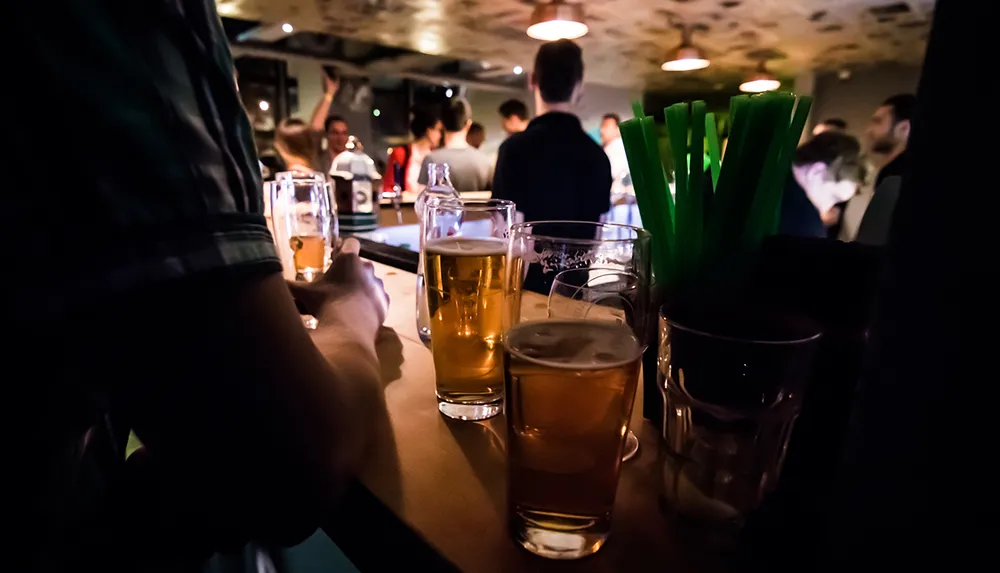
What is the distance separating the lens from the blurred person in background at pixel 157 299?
39 centimetres

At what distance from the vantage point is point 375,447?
0.58 m

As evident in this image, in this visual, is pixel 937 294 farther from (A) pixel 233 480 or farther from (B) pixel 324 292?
(B) pixel 324 292

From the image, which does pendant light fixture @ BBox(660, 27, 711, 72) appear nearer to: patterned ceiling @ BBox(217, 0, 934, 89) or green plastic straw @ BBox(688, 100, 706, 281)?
patterned ceiling @ BBox(217, 0, 934, 89)

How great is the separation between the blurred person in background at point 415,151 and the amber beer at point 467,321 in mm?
3764

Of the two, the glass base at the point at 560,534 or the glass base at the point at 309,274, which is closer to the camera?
the glass base at the point at 560,534

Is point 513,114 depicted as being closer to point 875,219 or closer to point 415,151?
point 415,151

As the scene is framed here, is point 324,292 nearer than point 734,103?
No

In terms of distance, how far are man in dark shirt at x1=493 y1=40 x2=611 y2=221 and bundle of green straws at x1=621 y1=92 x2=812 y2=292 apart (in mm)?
1775

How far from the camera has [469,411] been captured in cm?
66

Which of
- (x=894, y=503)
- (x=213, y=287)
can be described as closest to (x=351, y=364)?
(x=213, y=287)

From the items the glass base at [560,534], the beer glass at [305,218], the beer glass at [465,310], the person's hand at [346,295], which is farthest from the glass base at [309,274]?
the glass base at [560,534]

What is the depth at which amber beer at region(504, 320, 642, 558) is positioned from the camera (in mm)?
430

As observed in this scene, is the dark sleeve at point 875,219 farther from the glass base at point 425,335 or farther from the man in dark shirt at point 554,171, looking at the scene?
the glass base at point 425,335

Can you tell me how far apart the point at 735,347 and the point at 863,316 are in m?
0.12
